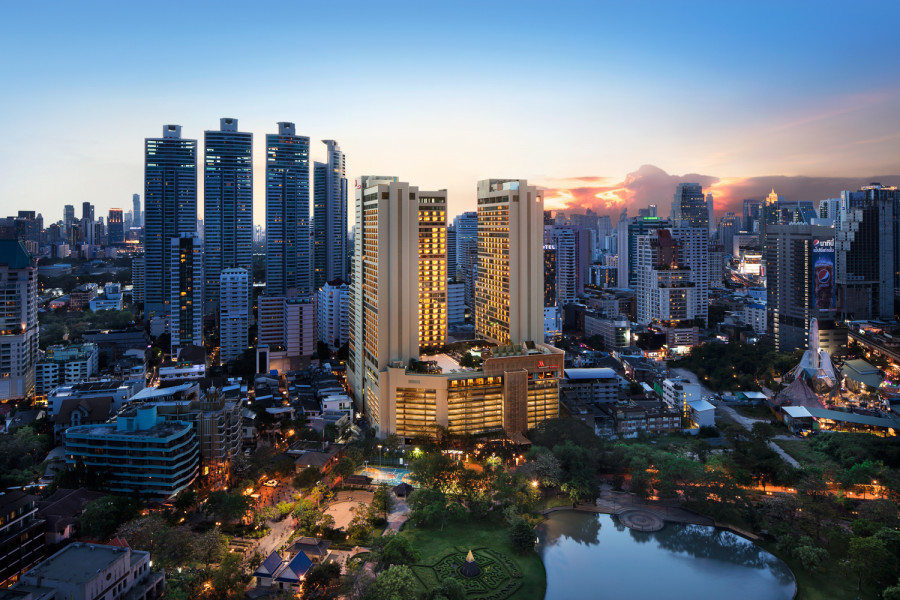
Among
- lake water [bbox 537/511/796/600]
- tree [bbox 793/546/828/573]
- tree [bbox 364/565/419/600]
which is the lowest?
lake water [bbox 537/511/796/600]

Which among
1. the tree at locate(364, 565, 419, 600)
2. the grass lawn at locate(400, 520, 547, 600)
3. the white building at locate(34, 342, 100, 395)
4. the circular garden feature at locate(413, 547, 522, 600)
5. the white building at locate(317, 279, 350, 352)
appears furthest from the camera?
the white building at locate(317, 279, 350, 352)

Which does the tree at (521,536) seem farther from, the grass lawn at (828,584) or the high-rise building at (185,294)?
the high-rise building at (185,294)

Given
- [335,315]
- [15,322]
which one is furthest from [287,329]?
[15,322]

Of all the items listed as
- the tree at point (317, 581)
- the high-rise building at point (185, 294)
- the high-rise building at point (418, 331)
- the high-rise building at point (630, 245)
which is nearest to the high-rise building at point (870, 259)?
the high-rise building at point (630, 245)

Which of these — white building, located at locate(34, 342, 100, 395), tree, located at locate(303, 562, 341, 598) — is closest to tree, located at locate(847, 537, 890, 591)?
tree, located at locate(303, 562, 341, 598)

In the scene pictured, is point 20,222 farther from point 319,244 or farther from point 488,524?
point 488,524

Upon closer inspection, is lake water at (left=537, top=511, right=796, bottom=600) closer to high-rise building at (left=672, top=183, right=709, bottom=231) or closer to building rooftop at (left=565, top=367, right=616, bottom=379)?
building rooftop at (left=565, top=367, right=616, bottom=379)
